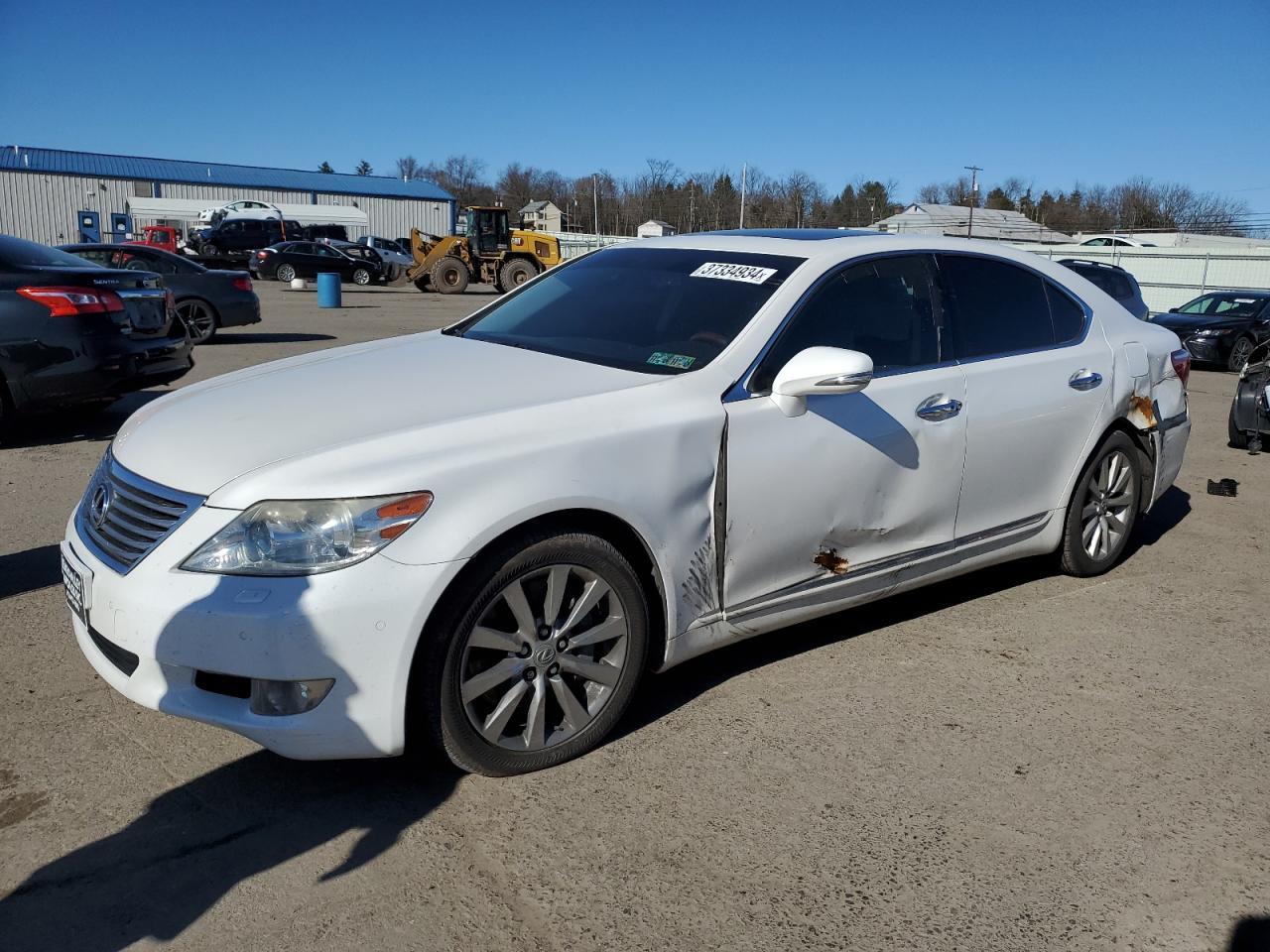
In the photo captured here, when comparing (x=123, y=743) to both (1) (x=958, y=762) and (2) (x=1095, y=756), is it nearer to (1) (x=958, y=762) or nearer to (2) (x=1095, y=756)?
(1) (x=958, y=762)

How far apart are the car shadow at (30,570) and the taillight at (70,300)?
9.13 ft

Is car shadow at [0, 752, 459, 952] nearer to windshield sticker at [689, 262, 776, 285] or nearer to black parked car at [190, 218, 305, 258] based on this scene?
windshield sticker at [689, 262, 776, 285]

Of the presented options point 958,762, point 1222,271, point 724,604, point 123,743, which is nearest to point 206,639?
point 123,743

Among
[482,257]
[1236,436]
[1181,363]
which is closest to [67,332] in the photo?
[1181,363]

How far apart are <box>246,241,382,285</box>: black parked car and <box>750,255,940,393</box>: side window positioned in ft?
110

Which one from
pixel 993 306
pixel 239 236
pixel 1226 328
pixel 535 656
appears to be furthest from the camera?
pixel 239 236

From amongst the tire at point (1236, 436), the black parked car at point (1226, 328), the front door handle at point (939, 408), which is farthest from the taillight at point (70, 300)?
the black parked car at point (1226, 328)

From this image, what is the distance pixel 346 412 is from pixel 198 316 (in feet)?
41.7

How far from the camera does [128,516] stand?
318 cm

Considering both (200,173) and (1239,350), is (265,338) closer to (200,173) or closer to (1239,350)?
(1239,350)

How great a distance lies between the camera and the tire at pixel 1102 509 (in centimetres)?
515

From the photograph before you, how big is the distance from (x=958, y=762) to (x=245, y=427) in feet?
8.29

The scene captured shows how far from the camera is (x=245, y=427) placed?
3.31m

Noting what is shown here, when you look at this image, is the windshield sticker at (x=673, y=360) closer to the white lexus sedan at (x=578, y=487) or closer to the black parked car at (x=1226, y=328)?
the white lexus sedan at (x=578, y=487)
